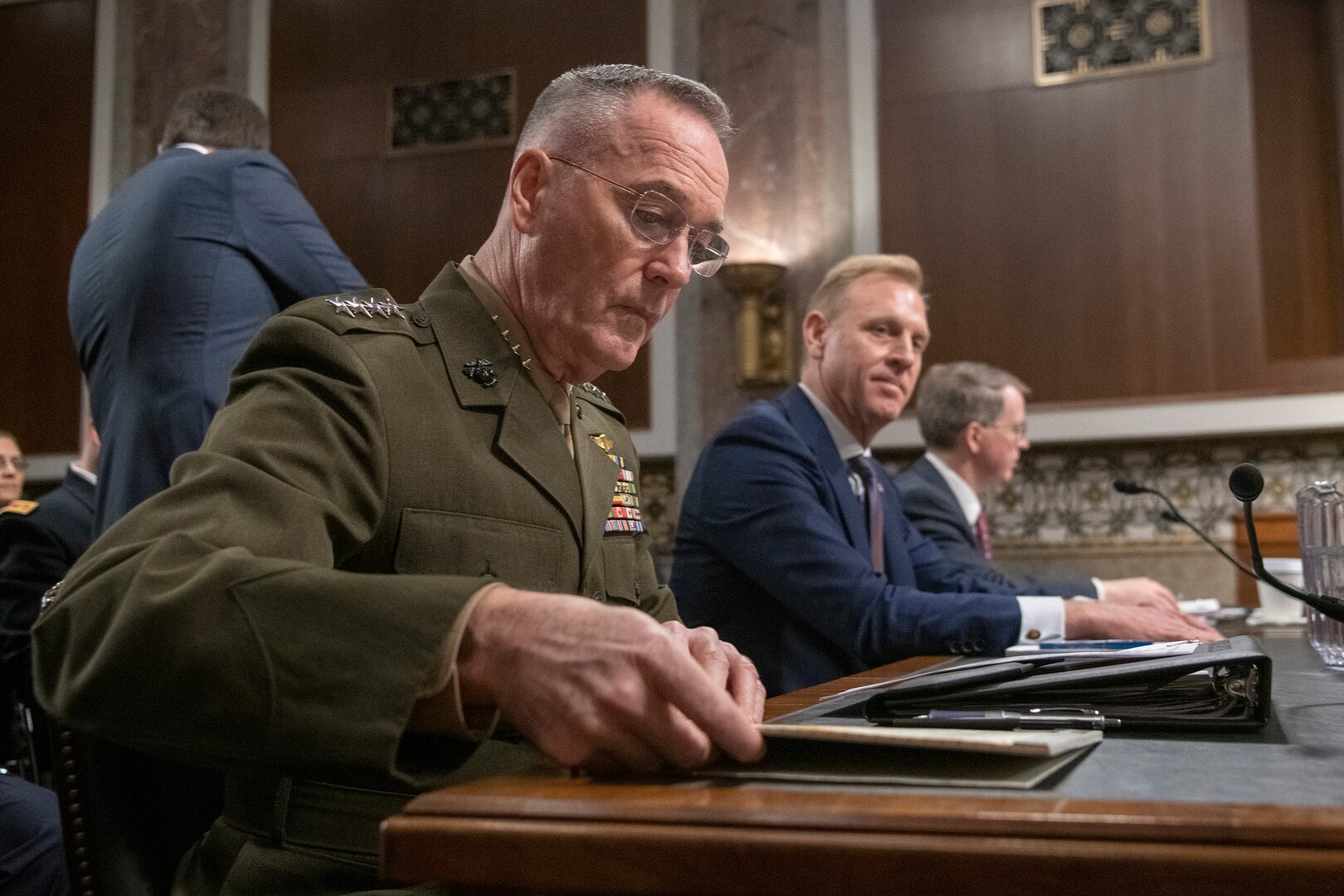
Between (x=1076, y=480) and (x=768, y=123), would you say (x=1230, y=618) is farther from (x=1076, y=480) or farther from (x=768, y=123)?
(x=768, y=123)

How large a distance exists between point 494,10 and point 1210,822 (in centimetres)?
614

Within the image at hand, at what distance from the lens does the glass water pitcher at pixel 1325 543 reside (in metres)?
1.41

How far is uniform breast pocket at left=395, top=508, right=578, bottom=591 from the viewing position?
1216mm

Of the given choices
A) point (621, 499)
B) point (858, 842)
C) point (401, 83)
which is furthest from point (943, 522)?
point (401, 83)

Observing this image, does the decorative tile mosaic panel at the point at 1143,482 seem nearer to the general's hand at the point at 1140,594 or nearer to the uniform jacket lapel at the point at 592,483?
the general's hand at the point at 1140,594

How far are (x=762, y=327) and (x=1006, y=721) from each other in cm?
470

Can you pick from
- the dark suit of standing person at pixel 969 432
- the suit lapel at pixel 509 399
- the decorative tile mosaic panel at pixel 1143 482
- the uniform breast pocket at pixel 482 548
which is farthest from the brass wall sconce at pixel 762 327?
the uniform breast pocket at pixel 482 548

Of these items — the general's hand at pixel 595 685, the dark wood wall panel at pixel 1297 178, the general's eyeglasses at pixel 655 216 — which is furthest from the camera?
the dark wood wall panel at pixel 1297 178


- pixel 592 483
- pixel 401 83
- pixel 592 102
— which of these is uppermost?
pixel 401 83

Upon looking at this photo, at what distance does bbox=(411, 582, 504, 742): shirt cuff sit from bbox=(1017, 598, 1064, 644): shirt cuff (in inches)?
58.2

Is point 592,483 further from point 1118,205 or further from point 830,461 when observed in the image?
point 1118,205

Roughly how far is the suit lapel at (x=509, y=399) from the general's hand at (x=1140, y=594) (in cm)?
161

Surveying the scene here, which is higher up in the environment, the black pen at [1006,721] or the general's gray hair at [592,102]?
the general's gray hair at [592,102]

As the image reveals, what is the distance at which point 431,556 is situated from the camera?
4.03ft
